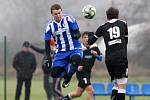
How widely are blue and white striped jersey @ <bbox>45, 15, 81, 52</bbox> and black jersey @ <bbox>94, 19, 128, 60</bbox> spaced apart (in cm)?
141

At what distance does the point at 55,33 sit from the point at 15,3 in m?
13.6

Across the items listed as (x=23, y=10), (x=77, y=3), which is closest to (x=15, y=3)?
(x=23, y=10)

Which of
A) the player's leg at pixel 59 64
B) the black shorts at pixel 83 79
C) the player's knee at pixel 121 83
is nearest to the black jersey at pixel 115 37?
the player's knee at pixel 121 83

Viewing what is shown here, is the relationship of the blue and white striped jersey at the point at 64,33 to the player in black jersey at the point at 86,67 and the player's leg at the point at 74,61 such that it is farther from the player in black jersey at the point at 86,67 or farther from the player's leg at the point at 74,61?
the player in black jersey at the point at 86,67

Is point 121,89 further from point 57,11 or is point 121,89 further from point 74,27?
point 57,11

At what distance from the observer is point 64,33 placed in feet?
55.4

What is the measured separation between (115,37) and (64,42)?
1801 millimetres

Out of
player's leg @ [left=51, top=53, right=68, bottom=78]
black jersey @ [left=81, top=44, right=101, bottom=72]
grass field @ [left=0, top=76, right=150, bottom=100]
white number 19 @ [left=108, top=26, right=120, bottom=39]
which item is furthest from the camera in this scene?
grass field @ [left=0, top=76, right=150, bottom=100]

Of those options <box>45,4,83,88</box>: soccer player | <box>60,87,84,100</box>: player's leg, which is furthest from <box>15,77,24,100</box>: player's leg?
<box>45,4,83,88</box>: soccer player

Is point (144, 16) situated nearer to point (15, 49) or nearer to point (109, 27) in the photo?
point (15, 49)

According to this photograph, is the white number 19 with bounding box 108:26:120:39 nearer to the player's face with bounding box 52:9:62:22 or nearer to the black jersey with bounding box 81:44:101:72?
the player's face with bounding box 52:9:62:22

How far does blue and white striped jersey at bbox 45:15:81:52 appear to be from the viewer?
1680 cm

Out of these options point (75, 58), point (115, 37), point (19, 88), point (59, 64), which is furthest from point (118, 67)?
point (19, 88)

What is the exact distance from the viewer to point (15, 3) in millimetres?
30266
